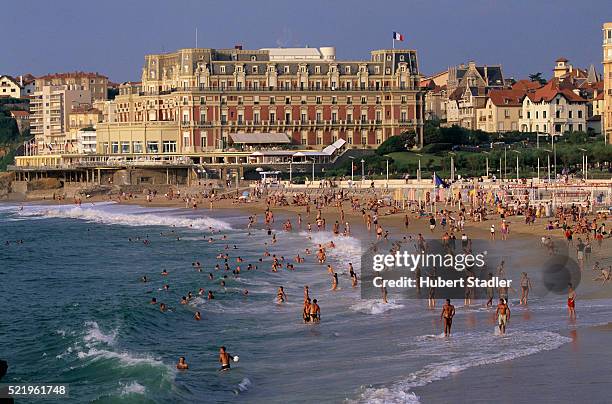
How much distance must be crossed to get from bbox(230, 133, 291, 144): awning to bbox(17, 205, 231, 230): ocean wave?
2059 cm

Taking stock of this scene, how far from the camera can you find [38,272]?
64312mm

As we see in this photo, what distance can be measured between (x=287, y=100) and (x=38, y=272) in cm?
6948

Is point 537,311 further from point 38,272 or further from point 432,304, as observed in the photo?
point 38,272

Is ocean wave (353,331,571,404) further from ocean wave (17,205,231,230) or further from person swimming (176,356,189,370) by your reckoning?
ocean wave (17,205,231,230)

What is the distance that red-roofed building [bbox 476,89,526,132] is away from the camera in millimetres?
149875

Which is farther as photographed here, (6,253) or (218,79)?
(218,79)

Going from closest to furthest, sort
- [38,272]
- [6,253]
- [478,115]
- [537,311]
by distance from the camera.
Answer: [537,311], [38,272], [6,253], [478,115]

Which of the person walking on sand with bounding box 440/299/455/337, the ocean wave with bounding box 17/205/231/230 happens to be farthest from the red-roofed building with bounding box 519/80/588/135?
the person walking on sand with bounding box 440/299/455/337

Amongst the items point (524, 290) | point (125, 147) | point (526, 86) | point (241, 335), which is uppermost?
point (526, 86)

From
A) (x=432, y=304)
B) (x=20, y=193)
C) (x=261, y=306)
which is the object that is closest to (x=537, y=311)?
(x=432, y=304)

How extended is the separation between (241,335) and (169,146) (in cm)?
9287

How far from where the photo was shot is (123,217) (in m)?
98.4

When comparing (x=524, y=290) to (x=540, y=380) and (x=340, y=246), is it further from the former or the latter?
(x=340, y=246)

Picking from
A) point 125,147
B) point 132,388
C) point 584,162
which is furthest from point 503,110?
point 132,388
